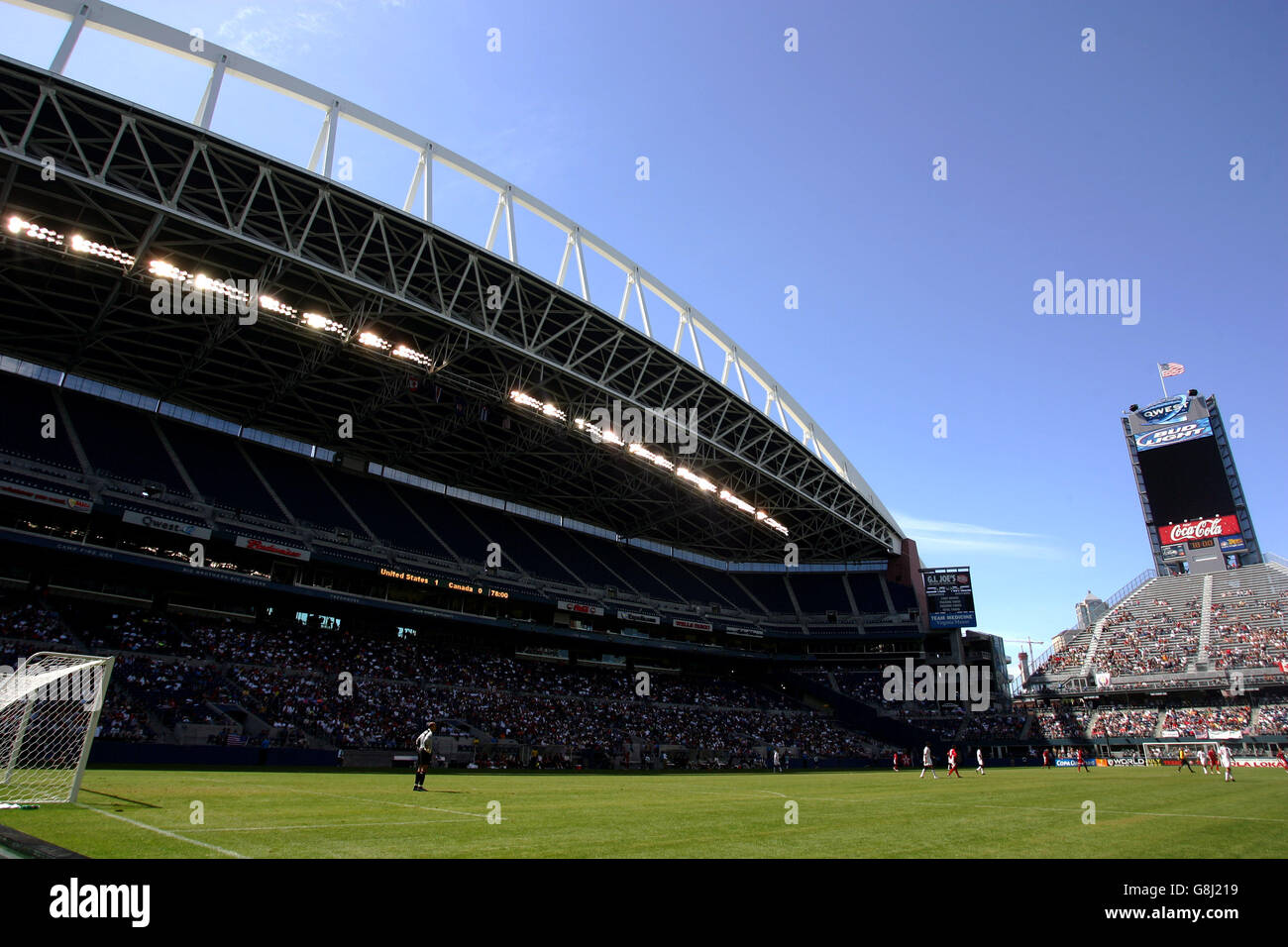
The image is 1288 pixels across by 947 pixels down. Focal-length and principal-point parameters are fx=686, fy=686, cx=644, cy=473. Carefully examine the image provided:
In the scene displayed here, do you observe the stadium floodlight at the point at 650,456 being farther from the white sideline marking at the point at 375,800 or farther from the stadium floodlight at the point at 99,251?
the white sideline marking at the point at 375,800

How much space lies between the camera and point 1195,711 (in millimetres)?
57219

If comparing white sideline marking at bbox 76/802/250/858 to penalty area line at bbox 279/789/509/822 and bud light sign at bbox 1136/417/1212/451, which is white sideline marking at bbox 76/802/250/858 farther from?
bud light sign at bbox 1136/417/1212/451

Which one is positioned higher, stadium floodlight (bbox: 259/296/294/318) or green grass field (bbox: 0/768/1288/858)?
stadium floodlight (bbox: 259/296/294/318)

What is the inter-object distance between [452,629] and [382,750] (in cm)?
1538

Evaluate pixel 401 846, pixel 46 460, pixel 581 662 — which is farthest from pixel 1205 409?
pixel 46 460

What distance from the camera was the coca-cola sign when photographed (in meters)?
71.6

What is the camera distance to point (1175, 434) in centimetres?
7475

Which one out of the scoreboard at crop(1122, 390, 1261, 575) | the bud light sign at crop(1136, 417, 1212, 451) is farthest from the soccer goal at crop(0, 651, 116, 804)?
the bud light sign at crop(1136, 417, 1212, 451)

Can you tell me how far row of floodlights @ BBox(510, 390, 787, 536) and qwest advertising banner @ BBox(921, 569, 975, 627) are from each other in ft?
62.8

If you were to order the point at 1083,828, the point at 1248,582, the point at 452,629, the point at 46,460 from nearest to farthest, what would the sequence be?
the point at 1083,828 → the point at 46,460 → the point at 452,629 → the point at 1248,582

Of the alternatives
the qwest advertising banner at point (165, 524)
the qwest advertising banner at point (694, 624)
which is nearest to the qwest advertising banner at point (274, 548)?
the qwest advertising banner at point (165, 524)

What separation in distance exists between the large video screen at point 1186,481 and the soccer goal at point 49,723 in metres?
90.0

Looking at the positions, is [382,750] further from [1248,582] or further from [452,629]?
[1248,582]
